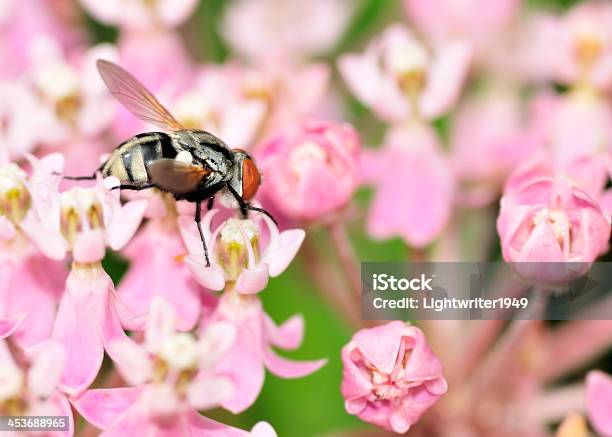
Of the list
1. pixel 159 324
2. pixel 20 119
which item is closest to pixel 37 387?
pixel 159 324

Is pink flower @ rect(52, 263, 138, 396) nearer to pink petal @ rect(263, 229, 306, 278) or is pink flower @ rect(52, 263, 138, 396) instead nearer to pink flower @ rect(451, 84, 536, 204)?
pink petal @ rect(263, 229, 306, 278)

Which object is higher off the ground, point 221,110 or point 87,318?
point 221,110

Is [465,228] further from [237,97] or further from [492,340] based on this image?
[237,97]

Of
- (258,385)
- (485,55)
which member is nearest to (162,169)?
(258,385)

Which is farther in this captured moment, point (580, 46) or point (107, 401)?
point (580, 46)

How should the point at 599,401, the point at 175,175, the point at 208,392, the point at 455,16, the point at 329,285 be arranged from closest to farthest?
the point at 208,392 → the point at 175,175 → the point at 599,401 → the point at 329,285 → the point at 455,16

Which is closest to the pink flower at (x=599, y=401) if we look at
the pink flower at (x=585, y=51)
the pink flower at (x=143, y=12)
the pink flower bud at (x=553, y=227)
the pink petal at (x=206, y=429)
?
the pink flower bud at (x=553, y=227)

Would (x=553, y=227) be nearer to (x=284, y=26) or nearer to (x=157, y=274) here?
(x=157, y=274)
